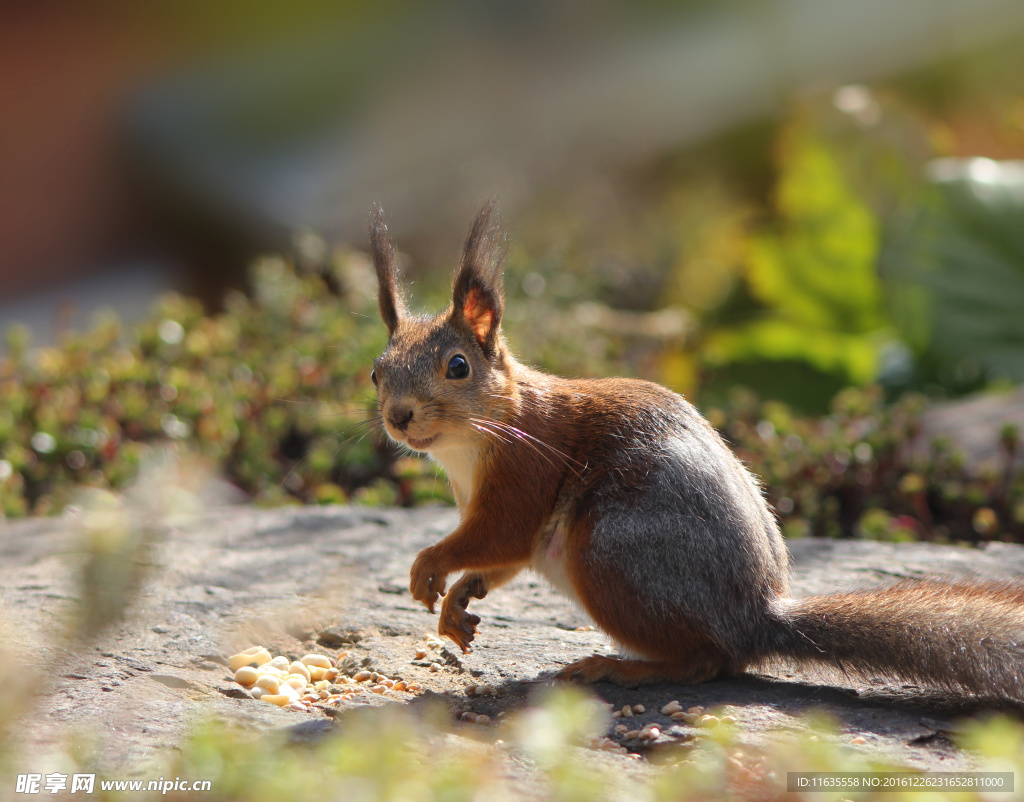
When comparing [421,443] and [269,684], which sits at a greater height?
[421,443]

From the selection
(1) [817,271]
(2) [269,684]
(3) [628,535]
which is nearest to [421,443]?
(3) [628,535]

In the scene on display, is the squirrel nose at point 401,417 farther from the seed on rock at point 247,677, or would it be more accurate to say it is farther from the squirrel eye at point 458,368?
the seed on rock at point 247,677

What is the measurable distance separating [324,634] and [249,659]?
334mm

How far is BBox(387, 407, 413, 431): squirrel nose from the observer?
2803mm

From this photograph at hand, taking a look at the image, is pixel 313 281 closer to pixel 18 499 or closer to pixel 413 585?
pixel 18 499

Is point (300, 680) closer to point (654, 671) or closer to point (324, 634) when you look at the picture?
point (324, 634)

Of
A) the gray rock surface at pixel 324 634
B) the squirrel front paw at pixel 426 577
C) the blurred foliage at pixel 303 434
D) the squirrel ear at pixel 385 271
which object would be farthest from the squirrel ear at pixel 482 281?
the blurred foliage at pixel 303 434

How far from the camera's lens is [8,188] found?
30.9 ft

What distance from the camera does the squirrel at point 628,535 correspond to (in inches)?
98.2

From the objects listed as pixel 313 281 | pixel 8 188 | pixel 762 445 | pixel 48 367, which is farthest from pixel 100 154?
pixel 762 445

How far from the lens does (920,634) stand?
244 centimetres

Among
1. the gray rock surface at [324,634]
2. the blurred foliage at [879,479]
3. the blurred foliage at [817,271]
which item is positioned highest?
the blurred foliage at [817,271]

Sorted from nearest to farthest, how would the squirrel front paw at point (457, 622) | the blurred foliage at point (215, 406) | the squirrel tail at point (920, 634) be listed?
the squirrel tail at point (920, 634)
the squirrel front paw at point (457, 622)
the blurred foliage at point (215, 406)

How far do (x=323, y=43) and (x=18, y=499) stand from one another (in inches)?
266
